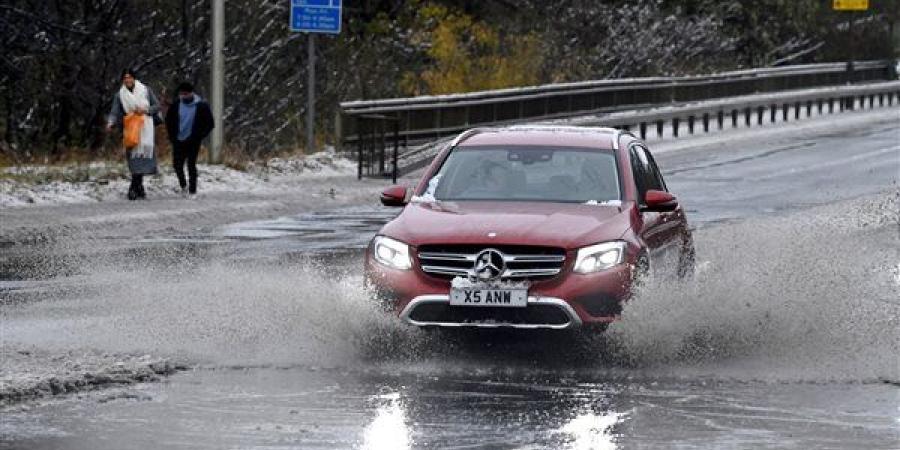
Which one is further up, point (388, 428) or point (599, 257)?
point (599, 257)

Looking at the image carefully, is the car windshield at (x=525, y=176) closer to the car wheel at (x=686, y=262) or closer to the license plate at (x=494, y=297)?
the car wheel at (x=686, y=262)

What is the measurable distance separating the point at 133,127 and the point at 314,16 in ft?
27.0

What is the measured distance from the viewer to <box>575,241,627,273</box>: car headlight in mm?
12617

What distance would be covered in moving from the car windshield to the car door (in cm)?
27

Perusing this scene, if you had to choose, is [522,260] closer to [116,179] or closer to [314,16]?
[116,179]

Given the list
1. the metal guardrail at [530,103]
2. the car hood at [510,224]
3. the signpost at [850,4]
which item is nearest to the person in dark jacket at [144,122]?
the metal guardrail at [530,103]

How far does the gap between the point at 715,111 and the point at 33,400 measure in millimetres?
38966

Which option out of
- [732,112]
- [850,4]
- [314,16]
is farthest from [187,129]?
[850,4]

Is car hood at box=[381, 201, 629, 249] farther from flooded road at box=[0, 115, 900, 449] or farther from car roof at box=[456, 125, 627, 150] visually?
car roof at box=[456, 125, 627, 150]

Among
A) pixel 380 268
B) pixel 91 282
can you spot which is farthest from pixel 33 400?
pixel 91 282

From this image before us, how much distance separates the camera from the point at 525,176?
14.1 metres

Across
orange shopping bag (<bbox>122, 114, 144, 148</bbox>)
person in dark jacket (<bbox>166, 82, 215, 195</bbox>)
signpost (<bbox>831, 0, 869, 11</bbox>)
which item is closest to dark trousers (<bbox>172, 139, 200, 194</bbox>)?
person in dark jacket (<bbox>166, 82, 215, 195</bbox>)

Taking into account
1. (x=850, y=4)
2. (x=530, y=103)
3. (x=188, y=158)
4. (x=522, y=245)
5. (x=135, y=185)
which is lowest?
(x=530, y=103)

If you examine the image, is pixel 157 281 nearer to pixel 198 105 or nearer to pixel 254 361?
pixel 254 361
